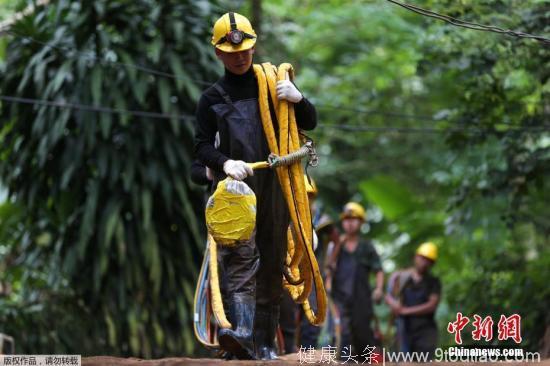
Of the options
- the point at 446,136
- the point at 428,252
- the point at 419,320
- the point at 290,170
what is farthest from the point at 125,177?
the point at 290,170

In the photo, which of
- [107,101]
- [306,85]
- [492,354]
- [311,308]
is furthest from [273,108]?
[306,85]

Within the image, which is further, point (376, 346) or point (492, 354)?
point (376, 346)

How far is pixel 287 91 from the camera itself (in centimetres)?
796

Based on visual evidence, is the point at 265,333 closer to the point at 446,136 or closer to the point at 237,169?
the point at 237,169

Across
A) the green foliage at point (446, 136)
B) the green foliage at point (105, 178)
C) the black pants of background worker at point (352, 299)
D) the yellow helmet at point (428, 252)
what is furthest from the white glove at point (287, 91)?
the yellow helmet at point (428, 252)

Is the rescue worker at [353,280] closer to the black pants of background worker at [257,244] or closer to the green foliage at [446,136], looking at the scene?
the green foliage at [446,136]

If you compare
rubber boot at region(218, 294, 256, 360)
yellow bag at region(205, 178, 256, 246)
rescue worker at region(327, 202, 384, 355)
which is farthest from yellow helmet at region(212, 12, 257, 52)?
rescue worker at region(327, 202, 384, 355)

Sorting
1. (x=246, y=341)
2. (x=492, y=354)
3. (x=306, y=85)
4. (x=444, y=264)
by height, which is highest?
(x=246, y=341)

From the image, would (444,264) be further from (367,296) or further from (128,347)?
(128,347)

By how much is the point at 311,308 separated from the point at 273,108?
1519mm

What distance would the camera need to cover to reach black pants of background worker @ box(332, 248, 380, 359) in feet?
46.7

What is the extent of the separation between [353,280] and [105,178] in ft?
10.7

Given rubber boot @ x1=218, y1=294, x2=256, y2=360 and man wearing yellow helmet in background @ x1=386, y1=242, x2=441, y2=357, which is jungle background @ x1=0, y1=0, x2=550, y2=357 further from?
rubber boot @ x1=218, y1=294, x2=256, y2=360

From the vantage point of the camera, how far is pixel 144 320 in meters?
14.4
